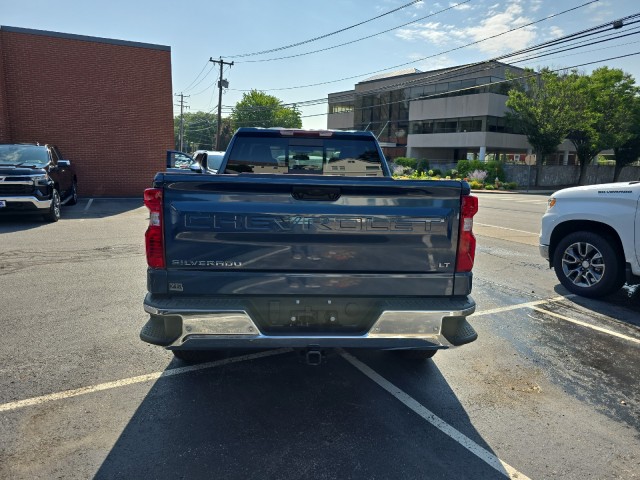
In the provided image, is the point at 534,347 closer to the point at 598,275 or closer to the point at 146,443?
the point at 598,275

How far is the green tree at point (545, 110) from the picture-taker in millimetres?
34969

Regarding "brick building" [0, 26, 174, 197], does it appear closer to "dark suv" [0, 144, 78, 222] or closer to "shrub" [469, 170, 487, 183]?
"dark suv" [0, 144, 78, 222]

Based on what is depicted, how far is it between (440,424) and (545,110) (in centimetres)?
3813

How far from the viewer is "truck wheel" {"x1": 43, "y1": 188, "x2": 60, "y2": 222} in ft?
37.4

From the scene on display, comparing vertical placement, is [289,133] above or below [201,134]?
below

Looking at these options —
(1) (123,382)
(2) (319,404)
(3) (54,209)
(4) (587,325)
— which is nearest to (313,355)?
(2) (319,404)

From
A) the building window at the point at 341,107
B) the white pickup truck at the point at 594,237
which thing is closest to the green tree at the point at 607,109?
the building window at the point at 341,107

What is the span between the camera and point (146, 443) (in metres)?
2.83

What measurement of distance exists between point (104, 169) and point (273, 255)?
17729 millimetres

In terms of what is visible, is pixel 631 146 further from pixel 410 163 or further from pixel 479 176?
pixel 410 163

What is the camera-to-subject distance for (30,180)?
10.7 meters

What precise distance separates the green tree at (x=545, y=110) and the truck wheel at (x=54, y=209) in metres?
34.4

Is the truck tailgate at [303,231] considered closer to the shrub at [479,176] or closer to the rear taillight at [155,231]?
the rear taillight at [155,231]

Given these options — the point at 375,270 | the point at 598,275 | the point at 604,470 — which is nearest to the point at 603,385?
the point at 604,470
